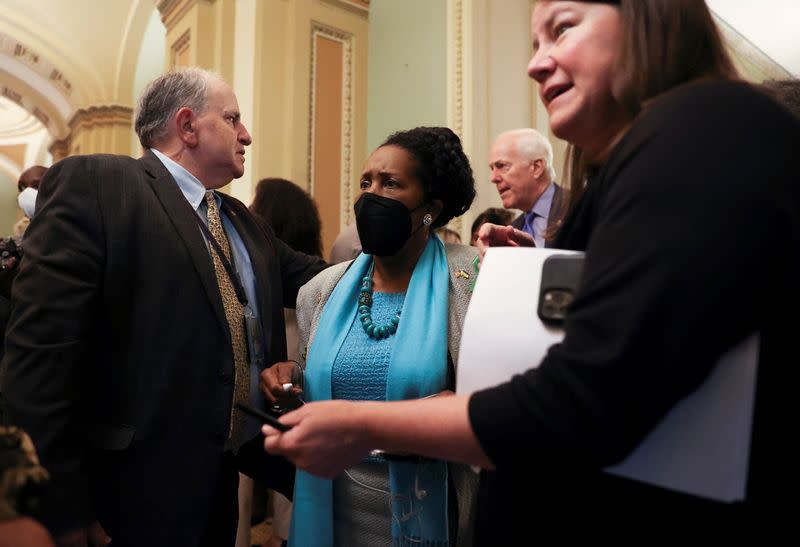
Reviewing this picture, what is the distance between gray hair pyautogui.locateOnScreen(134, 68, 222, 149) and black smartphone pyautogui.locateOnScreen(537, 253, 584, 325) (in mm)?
1475

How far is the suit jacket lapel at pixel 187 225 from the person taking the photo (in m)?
1.61

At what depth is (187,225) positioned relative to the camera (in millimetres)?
1654

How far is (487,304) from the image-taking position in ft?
2.68

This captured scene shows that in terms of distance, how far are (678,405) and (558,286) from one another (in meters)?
0.19

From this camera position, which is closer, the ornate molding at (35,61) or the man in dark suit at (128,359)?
the man in dark suit at (128,359)

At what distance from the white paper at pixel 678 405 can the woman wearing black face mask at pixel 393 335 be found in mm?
756

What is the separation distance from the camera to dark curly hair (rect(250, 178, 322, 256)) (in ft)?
9.57

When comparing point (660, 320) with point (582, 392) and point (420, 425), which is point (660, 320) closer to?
point (582, 392)

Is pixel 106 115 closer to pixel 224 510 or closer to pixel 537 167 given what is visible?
pixel 537 167

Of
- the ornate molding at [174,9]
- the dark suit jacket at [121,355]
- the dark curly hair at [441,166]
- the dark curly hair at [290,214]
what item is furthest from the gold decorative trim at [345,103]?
the dark suit jacket at [121,355]

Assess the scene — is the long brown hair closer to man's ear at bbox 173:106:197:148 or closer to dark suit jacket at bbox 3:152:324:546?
dark suit jacket at bbox 3:152:324:546

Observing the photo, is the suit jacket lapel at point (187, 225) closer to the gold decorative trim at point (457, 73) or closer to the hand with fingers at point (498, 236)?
the hand with fingers at point (498, 236)

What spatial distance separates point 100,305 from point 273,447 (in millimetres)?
867

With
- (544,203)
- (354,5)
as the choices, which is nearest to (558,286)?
(544,203)
